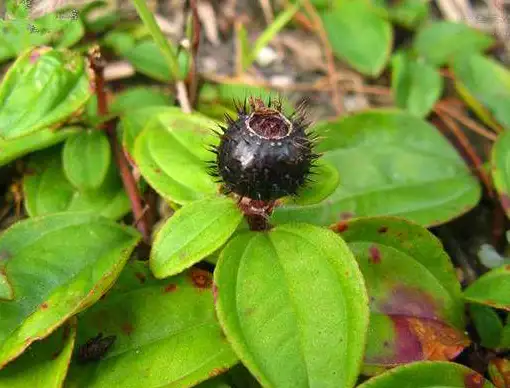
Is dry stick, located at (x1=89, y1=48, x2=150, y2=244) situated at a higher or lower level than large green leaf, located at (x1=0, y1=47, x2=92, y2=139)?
lower

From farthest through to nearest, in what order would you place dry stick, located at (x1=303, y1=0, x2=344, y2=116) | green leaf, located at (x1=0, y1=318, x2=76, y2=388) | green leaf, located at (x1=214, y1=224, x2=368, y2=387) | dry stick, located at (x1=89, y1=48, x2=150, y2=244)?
dry stick, located at (x1=303, y1=0, x2=344, y2=116) → dry stick, located at (x1=89, y1=48, x2=150, y2=244) → green leaf, located at (x1=0, y1=318, x2=76, y2=388) → green leaf, located at (x1=214, y1=224, x2=368, y2=387)

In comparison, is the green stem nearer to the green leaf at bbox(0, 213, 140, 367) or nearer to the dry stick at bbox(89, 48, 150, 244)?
the dry stick at bbox(89, 48, 150, 244)

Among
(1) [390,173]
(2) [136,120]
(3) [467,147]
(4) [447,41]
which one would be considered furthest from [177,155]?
(4) [447,41]

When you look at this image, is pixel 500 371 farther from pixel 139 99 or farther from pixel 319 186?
pixel 139 99

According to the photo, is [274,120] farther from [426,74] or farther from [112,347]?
[426,74]

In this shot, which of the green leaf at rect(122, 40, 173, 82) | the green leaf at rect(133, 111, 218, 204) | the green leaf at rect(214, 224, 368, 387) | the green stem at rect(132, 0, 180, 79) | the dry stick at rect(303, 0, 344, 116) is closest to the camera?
the green leaf at rect(214, 224, 368, 387)

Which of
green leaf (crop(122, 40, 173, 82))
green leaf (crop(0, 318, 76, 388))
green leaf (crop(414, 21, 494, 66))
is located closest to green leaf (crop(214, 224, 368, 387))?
green leaf (crop(0, 318, 76, 388))

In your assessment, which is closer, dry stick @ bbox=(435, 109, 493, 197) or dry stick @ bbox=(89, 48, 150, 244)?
dry stick @ bbox=(89, 48, 150, 244)

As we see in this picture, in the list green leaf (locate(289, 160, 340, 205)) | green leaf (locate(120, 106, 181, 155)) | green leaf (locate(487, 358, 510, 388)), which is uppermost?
green leaf (locate(120, 106, 181, 155))
